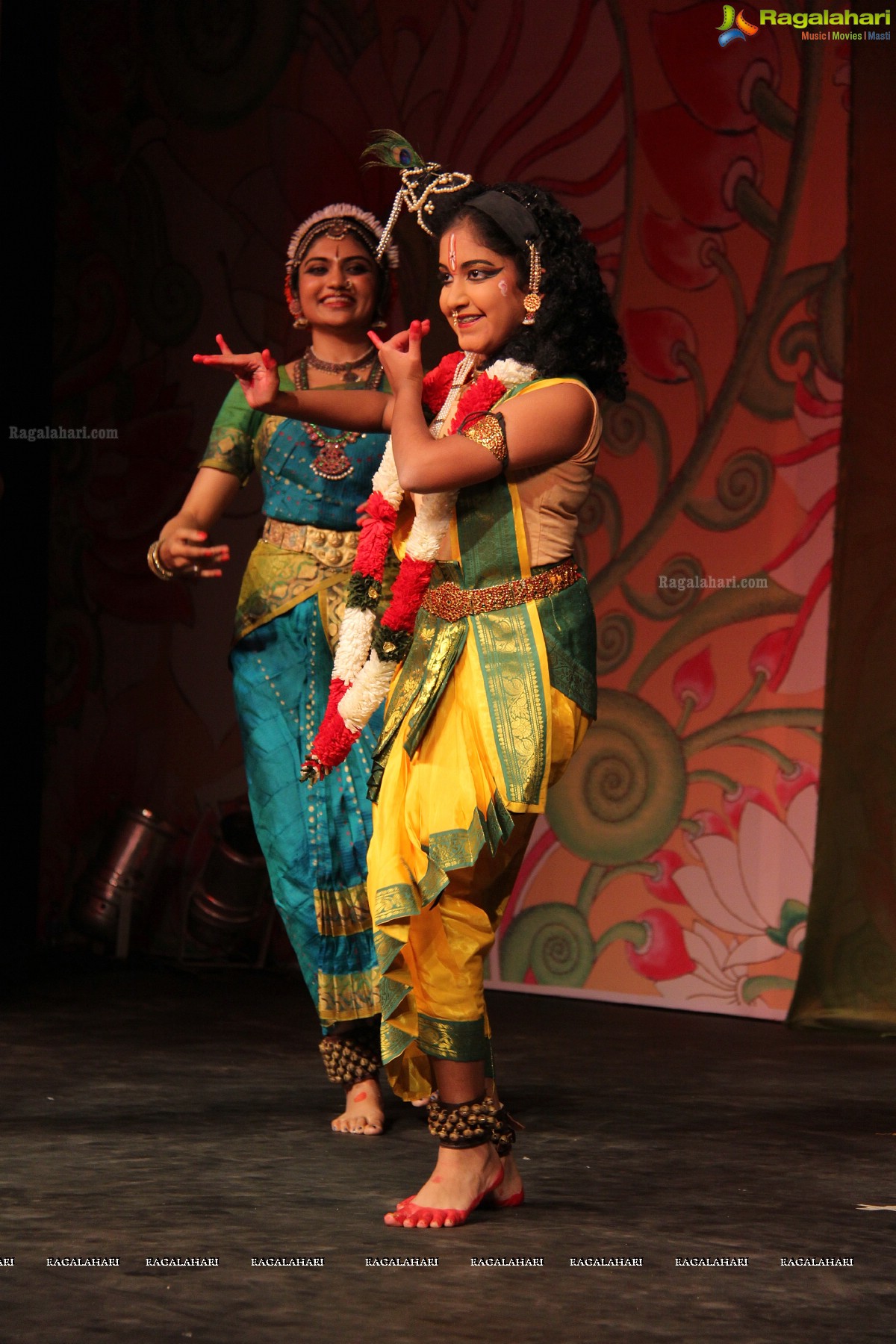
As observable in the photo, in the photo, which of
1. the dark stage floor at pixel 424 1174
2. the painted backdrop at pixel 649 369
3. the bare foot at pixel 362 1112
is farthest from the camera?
the painted backdrop at pixel 649 369

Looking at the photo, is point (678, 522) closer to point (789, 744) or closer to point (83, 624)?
point (789, 744)

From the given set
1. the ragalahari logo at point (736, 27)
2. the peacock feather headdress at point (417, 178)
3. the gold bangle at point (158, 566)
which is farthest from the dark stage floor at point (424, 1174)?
the ragalahari logo at point (736, 27)

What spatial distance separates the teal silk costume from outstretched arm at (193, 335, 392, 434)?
0.31m

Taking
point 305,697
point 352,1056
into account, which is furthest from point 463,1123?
point 305,697

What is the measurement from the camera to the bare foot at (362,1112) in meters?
3.02

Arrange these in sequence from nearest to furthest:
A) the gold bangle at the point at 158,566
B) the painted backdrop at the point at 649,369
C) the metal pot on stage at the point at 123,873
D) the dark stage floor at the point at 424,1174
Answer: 1. the dark stage floor at the point at 424,1174
2. the gold bangle at the point at 158,566
3. the painted backdrop at the point at 649,369
4. the metal pot on stage at the point at 123,873

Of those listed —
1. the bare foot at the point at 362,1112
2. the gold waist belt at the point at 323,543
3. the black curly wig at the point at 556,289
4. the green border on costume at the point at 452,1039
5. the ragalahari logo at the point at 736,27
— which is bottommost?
the bare foot at the point at 362,1112

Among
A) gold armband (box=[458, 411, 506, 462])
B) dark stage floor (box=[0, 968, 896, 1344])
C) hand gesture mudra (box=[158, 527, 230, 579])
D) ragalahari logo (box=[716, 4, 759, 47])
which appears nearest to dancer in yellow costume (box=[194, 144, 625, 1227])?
gold armband (box=[458, 411, 506, 462])

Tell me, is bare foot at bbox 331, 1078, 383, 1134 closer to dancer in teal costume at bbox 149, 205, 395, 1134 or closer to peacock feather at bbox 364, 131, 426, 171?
dancer in teal costume at bbox 149, 205, 395, 1134

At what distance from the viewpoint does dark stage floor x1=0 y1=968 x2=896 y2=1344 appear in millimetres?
1961

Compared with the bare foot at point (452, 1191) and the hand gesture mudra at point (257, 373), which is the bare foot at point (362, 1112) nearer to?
the bare foot at point (452, 1191)

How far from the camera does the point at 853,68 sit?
14.2 ft

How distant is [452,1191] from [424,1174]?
343 millimetres

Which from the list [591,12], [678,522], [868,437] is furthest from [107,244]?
[868,437]
